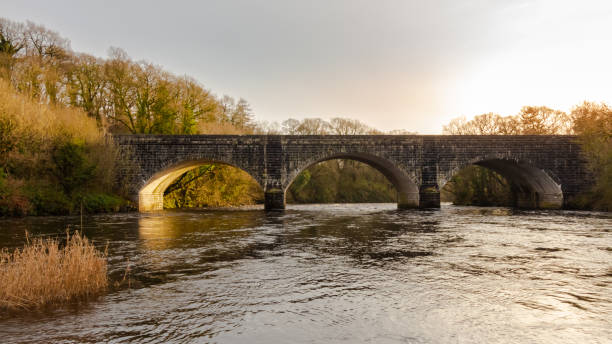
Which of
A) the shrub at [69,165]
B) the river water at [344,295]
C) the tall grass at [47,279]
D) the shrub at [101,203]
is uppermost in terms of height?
the shrub at [69,165]

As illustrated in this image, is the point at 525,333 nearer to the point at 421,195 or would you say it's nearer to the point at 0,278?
the point at 0,278

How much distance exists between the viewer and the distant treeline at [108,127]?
89.3 feet

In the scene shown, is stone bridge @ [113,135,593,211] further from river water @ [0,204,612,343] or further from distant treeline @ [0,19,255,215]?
river water @ [0,204,612,343]

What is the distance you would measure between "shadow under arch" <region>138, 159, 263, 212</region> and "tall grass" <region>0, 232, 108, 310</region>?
2483 cm

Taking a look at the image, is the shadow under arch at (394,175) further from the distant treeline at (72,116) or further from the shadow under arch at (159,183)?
the distant treeline at (72,116)

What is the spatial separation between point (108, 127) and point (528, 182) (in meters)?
37.4

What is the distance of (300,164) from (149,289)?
2494cm

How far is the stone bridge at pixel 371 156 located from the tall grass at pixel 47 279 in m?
24.5

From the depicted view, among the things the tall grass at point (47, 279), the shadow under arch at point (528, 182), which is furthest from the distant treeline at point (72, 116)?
the shadow under arch at point (528, 182)

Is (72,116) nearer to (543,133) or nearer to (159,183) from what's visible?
(159,183)

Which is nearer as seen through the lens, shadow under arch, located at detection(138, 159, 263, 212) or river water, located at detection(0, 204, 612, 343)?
river water, located at detection(0, 204, 612, 343)

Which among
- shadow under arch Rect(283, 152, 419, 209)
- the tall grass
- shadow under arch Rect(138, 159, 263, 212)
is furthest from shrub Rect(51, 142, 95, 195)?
the tall grass

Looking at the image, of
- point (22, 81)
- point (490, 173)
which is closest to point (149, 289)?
point (22, 81)

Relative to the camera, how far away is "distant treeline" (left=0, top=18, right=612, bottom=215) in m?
27.2
